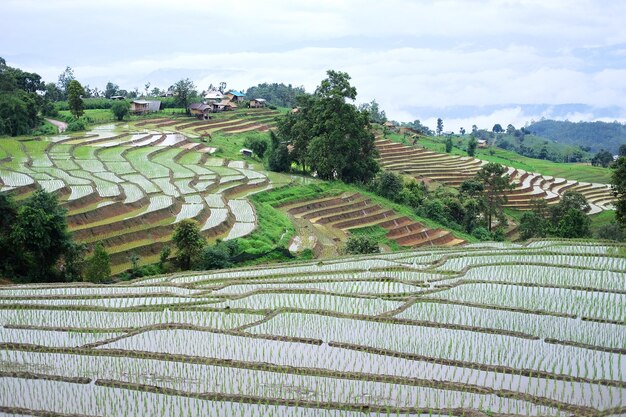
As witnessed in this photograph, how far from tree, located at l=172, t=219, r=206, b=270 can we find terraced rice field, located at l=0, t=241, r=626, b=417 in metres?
4.85

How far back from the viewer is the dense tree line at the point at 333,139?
1407 inches

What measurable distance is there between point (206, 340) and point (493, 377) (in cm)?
442

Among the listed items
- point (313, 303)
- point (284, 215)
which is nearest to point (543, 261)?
point (313, 303)

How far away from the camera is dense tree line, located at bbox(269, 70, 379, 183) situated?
35.8 meters

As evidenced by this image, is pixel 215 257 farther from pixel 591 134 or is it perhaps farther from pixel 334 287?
pixel 591 134

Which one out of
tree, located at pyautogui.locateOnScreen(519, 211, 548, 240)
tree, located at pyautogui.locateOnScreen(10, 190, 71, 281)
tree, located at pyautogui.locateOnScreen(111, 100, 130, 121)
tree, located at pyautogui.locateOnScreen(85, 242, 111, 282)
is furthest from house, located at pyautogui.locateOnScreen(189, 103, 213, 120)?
tree, located at pyautogui.locateOnScreen(85, 242, 111, 282)

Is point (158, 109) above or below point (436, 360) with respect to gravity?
above

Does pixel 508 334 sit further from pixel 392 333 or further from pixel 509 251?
pixel 509 251

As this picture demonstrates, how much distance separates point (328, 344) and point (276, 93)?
3568 inches

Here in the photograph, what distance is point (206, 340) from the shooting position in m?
10.0

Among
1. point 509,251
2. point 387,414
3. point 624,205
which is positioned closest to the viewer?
point 387,414

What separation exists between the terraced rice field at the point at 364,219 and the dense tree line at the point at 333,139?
3.89 m

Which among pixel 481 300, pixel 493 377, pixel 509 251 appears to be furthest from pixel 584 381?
pixel 509 251

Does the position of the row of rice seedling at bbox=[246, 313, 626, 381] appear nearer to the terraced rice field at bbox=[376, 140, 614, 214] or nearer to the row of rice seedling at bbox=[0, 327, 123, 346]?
the row of rice seedling at bbox=[0, 327, 123, 346]
